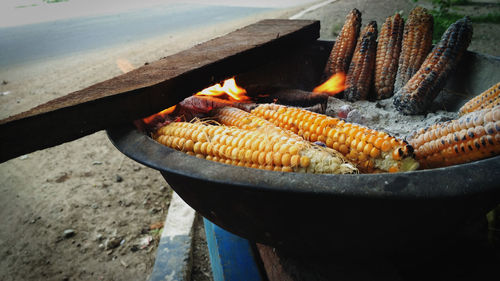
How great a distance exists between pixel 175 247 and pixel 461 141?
6.79 ft

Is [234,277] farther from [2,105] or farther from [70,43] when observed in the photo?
[70,43]

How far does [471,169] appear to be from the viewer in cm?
77

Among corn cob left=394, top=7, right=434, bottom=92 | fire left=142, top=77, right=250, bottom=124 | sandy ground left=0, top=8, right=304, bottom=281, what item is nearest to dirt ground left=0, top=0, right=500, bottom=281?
sandy ground left=0, top=8, right=304, bottom=281

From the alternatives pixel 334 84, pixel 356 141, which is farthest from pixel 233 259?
pixel 334 84

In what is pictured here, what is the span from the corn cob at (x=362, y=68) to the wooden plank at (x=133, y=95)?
1.74 feet

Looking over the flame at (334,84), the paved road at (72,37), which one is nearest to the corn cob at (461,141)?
the flame at (334,84)

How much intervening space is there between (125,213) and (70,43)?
9.93m

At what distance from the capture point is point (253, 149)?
43.9 inches

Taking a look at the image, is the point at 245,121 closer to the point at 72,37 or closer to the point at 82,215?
the point at 82,215

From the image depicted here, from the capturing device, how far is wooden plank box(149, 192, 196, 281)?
2.19 m

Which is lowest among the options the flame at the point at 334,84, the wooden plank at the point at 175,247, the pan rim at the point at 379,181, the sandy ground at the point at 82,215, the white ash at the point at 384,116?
the sandy ground at the point at 82,215

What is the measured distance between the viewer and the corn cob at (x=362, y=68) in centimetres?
206

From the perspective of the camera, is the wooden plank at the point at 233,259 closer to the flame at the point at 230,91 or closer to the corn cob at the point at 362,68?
the flame at the point at 230,91

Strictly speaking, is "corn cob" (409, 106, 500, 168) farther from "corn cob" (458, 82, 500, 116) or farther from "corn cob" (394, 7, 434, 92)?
"corn cob" (394, 7, 434, 92)
